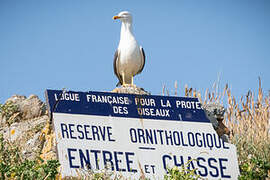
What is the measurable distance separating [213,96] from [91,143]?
3.58m

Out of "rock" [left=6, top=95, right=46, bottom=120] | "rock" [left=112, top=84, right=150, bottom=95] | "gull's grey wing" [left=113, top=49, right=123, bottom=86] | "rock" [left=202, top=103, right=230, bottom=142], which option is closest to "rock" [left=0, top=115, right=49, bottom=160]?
Result: "rock" [left=6, top=95, right=46, bottom=120]

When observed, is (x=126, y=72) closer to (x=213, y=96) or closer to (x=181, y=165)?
(x=213, y=96)

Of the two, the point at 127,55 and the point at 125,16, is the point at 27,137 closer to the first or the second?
the point at 127,55

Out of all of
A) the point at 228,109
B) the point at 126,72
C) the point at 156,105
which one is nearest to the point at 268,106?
the point at 228,109

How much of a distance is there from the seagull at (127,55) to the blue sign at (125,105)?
80.5 inches

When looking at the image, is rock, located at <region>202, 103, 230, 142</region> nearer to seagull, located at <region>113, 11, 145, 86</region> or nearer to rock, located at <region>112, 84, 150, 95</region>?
rock, located at <region>112, 84, 150, 95</region>

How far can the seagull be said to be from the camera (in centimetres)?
744

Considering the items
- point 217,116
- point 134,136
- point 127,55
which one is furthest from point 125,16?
point 134,136

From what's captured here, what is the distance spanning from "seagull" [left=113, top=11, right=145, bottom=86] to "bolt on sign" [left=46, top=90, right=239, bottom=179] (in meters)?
2.05

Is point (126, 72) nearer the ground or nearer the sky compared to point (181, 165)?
nearer the sky

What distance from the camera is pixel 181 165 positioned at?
16.8 ft

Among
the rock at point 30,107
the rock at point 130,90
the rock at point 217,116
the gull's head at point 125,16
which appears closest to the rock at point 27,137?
the rock at point 30,107

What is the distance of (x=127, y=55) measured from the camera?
7.41 m

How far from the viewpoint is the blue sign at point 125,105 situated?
204 inches
